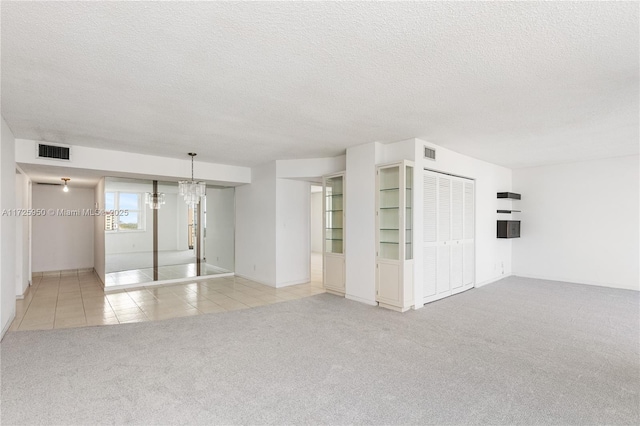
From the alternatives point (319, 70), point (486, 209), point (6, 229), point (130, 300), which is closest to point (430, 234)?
point (486, 209)

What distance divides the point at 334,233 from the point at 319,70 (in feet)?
12.5

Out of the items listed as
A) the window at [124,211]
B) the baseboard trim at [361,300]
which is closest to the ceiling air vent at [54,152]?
the window at [124,211]

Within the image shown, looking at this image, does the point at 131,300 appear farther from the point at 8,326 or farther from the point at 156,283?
the point at 8,326

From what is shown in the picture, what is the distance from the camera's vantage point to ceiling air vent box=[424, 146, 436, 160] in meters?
4.96

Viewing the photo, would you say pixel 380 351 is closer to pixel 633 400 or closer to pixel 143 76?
pixel 633 400

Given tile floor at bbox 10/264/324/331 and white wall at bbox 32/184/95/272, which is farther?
white wall at bbox 32/184/95/272

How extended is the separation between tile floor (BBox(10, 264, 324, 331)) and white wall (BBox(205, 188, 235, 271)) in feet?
2.19

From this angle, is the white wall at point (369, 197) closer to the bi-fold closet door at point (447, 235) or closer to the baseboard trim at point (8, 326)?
the bi-fold closet door at point (447, 235)

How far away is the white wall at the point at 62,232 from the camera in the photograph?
7.78 metres

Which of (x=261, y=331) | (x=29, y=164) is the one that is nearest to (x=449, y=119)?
(x=261, y=331)

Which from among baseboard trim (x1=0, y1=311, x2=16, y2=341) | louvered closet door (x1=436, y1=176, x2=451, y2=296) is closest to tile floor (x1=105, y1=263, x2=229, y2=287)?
baseboard trim (x1=0, y1=311, x2=16, y2=341)

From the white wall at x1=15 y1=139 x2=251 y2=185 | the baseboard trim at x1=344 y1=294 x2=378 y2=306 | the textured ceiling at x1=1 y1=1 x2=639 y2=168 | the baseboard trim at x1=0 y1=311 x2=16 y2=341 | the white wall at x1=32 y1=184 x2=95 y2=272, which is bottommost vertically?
the baseboard trim at x1=344 y1=294 x2=378 y2=306

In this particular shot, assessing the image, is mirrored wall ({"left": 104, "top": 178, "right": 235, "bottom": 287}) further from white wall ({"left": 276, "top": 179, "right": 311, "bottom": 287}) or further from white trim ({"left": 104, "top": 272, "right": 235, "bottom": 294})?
white wall ({"left": 276, "top": 179, "right": 311, "bottom": 287})

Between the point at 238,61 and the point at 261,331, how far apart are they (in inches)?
119
